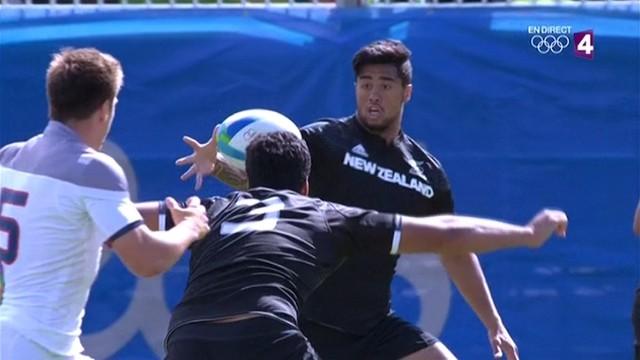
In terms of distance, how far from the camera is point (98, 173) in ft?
13.5

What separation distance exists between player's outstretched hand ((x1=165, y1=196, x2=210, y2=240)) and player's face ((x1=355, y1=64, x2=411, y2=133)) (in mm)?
1636

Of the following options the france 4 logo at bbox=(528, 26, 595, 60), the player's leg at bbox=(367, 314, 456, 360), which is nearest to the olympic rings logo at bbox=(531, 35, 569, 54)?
the france 4 logo at bbox=(528, 26, 595, 60)

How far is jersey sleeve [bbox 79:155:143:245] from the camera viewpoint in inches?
160

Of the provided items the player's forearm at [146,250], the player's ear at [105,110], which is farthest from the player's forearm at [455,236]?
the player's ear at [105,110]

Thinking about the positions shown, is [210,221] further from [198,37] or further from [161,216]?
[198,37]

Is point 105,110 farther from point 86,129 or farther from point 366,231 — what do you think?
point 366,231

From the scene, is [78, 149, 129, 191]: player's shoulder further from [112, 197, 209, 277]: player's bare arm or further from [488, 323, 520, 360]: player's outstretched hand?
[488, 323, 520, 360]: player's outstretched hand

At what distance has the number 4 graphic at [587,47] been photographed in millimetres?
7242

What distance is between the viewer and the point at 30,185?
13.7 feet

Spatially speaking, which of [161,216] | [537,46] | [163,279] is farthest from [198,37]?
[161,216]

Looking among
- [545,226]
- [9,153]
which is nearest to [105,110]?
[9,153]

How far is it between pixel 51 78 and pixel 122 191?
419 mm

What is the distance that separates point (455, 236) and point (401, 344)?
1.37 metres

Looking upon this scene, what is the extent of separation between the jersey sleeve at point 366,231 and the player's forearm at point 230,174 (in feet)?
3.68
